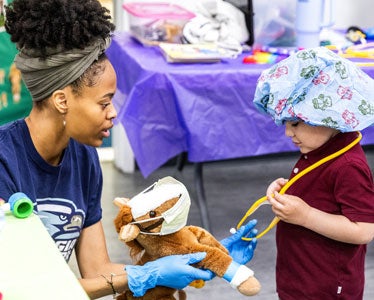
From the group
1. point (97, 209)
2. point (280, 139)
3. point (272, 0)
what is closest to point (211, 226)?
point (280, 139)

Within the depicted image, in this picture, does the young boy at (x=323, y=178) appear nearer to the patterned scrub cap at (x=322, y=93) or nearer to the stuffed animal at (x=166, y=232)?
the patterned scrub cap at (x=322, y=93)

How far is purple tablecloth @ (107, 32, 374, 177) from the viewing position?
2477 millimetres

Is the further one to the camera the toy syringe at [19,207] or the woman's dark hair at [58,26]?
the woman's dark hair at [58,26]

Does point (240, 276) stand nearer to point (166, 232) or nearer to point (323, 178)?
point (166, 232)

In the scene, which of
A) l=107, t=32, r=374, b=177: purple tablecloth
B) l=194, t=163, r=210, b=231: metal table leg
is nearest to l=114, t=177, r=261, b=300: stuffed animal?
l=107, t=32, r=374, b=177: purple tablecloth

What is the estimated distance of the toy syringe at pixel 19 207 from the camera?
118 centimetres

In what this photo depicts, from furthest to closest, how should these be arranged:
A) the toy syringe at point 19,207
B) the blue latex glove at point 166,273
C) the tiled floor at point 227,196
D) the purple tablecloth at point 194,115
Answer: the tiled floor at point 227,196 → the purple tablecloth at point 194,115 → the blue latex glove at point 166,273 → the toy syringe at point 19,207

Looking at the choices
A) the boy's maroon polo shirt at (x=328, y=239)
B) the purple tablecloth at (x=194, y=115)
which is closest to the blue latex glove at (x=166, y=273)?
the boy's maroon polo shirt at (x=328, y=239)

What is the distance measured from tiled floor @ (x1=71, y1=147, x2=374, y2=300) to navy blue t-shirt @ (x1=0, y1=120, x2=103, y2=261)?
1.01 metres

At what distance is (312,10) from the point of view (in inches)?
108

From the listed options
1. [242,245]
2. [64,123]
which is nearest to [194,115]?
[242,245]

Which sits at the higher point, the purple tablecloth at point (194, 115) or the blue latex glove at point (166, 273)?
the blue latex glove at point (166, 273)

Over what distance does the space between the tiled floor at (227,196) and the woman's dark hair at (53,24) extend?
52.4 inches

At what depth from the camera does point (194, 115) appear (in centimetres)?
249
